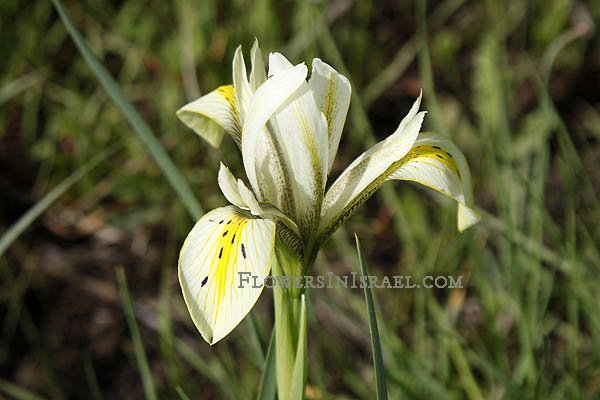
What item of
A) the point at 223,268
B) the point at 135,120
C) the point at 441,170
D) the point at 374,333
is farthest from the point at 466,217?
the point at 135,120

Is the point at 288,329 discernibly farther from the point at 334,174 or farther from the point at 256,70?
the point at 334,174

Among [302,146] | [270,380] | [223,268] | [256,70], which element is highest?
[256,70]

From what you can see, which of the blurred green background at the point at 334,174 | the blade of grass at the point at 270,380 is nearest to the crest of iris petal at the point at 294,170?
the blade of grass at the point at 270,380

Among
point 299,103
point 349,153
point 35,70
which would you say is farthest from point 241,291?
point 35,70

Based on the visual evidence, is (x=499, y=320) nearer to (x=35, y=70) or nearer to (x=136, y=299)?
(x=136, y=299)

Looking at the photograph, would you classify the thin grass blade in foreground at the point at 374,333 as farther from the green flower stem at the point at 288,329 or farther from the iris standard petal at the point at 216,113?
the iris standard petal at the point at 216,113

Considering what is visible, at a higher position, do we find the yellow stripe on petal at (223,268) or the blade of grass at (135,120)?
the blade of grass at (135,120)
